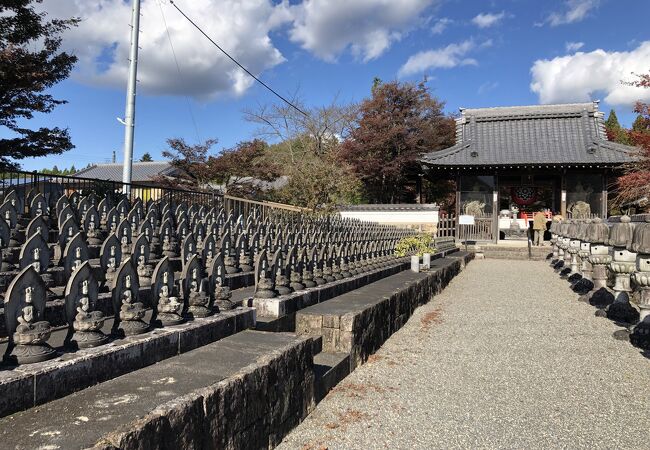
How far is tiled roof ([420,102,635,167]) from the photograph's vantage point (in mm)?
18303

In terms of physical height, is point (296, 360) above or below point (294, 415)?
above

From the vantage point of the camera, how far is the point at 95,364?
2.11m

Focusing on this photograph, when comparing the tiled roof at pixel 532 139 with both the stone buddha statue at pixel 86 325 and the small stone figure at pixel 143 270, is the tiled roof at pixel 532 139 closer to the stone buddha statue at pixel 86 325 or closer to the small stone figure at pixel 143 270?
the small stone figure at pixel 143 270

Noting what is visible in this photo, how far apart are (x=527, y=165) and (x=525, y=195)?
2.42m

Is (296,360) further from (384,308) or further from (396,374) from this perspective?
(384,308)

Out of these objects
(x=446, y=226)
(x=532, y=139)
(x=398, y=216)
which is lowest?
(x=446, y=226)

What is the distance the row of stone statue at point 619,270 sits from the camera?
4.93 metres

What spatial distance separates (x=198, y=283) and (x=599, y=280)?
8.14 meters

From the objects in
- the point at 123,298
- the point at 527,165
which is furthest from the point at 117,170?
the point at 123,298

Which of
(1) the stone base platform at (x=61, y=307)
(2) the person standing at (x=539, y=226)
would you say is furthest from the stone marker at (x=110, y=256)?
(2) the person standing at (x=539, y=226)

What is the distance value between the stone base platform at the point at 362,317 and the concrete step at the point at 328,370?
0.33 feet

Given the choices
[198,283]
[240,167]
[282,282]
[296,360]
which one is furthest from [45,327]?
[240,167]

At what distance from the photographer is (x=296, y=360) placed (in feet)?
9.60

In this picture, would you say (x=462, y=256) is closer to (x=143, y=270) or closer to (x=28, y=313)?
(x=143, y=270)
